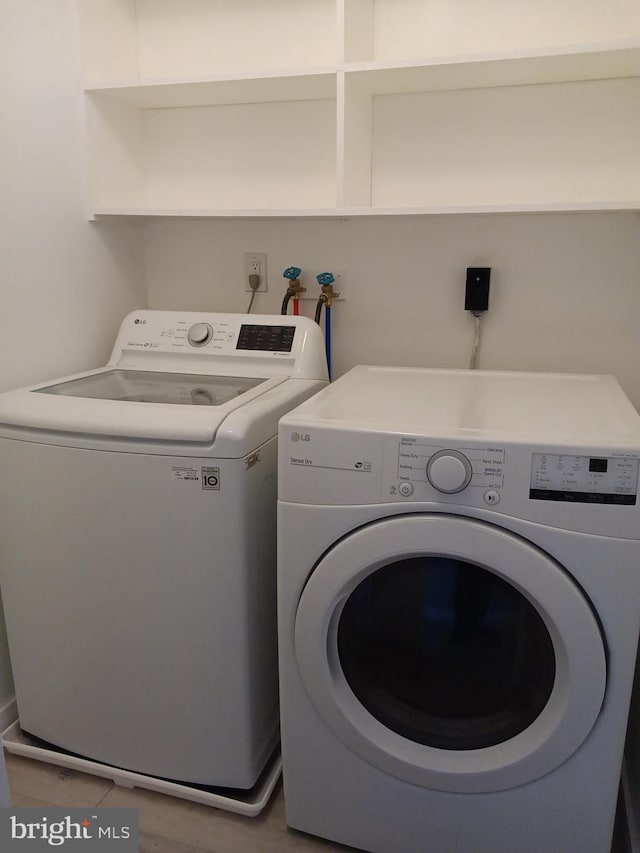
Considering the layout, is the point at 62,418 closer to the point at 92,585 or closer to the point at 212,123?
the point at 92,585

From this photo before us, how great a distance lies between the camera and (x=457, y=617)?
44.6 inches

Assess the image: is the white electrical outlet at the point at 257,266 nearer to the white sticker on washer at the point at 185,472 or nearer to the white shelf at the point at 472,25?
the white shelf at the point at 472,25

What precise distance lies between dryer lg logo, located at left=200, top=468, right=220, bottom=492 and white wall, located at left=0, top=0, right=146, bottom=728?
2.05 ft

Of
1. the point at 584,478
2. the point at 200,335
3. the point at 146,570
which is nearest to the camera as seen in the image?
the point at 584,478

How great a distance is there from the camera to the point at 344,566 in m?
1.06

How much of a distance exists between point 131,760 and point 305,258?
1.38 metres

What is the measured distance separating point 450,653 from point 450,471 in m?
0.40

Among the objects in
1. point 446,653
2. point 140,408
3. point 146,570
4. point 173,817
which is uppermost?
point 140,408

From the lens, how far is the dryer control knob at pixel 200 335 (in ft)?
5.42

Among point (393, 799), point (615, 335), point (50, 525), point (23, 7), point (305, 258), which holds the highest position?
point (23, 7)

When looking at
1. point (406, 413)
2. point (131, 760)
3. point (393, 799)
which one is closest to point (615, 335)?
point (406, 413)

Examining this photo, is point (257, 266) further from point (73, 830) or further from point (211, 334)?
point (73, 830)

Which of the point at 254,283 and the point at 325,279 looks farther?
the point at 254,283

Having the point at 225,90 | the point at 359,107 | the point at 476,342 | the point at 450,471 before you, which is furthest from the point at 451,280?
the point at 450,471
